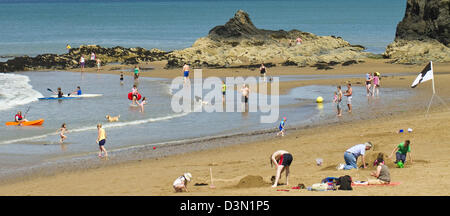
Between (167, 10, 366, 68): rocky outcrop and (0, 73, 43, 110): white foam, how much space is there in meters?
11.1

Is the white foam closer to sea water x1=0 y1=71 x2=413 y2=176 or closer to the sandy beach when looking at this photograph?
sea water x1=0 y1=71 x2=413 y2=176

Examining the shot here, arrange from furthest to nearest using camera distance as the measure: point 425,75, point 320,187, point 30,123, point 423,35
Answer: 1. point 423,35
2. point 30,123
3. point 425,75
4. point 320,187

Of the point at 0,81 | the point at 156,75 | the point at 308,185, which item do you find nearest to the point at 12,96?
the point at 0,81

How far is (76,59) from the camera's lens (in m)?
54.0

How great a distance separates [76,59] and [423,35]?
90.9 feet

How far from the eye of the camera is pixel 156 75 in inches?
1734

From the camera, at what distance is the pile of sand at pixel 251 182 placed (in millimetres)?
14344

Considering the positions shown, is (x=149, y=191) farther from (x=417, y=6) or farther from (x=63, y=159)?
(x=417, y=6)

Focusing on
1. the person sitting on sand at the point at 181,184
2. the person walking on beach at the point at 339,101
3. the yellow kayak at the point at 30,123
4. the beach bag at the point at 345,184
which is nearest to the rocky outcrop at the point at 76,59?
the yellow kayak at the point at 30,123

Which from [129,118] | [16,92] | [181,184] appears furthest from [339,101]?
[16,92]

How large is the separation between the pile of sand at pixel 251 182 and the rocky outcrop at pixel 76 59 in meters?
38.1

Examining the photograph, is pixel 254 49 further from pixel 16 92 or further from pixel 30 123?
pixel 30 123

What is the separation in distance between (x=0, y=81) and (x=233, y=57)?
1654 cm

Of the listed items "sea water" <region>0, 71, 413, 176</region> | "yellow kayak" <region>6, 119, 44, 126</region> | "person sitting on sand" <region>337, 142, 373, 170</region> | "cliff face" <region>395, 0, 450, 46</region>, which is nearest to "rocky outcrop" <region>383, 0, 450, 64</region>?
"cliff face" <region>395, 0, 450, 46</region>
